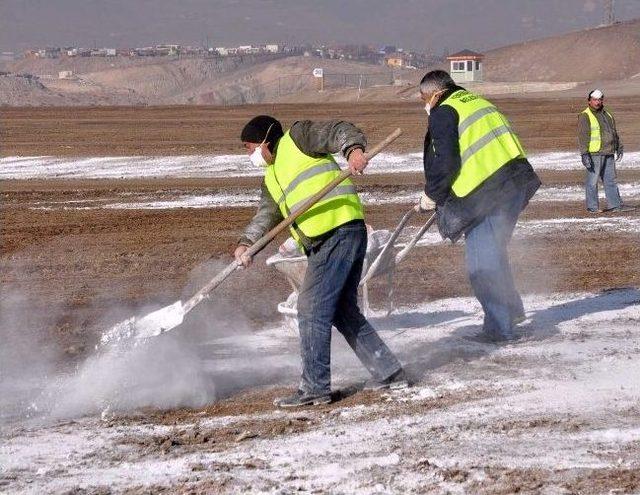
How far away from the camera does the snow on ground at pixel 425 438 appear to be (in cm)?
542

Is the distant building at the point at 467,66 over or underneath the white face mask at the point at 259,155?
underneath

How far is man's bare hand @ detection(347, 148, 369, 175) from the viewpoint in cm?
638

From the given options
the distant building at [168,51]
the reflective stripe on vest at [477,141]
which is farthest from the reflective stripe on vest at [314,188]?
the distant building at [168,51]

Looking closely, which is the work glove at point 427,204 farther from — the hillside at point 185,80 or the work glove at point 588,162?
the hillside at point 185,80

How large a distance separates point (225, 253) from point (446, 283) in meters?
3.14

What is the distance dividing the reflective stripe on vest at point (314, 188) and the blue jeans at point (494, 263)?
143cm

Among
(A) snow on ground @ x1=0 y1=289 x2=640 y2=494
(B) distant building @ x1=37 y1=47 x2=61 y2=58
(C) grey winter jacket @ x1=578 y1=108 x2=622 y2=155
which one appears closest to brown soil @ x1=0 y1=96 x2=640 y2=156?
(C) grey winter jacket @ x1=578 y1=108 x2=622 y2=155

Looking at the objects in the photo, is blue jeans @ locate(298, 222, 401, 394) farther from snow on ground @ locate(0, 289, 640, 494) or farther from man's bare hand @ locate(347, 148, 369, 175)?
man's bare hand @ locate(347, 148, 369, 175)

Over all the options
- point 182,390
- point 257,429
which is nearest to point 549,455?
point 257,429

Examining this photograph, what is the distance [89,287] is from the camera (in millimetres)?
11109

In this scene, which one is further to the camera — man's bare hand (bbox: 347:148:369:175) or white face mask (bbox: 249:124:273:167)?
white face mask (bbox: 249:124:273:167)

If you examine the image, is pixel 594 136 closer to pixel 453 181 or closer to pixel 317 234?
pixel 453 181

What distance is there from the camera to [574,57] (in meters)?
87.2

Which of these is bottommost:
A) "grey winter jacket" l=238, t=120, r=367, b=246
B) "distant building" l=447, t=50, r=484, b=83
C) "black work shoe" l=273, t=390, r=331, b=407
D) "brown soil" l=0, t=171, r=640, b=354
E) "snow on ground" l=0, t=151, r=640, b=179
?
"distant building" l=447, t=50, r=484, b=83
